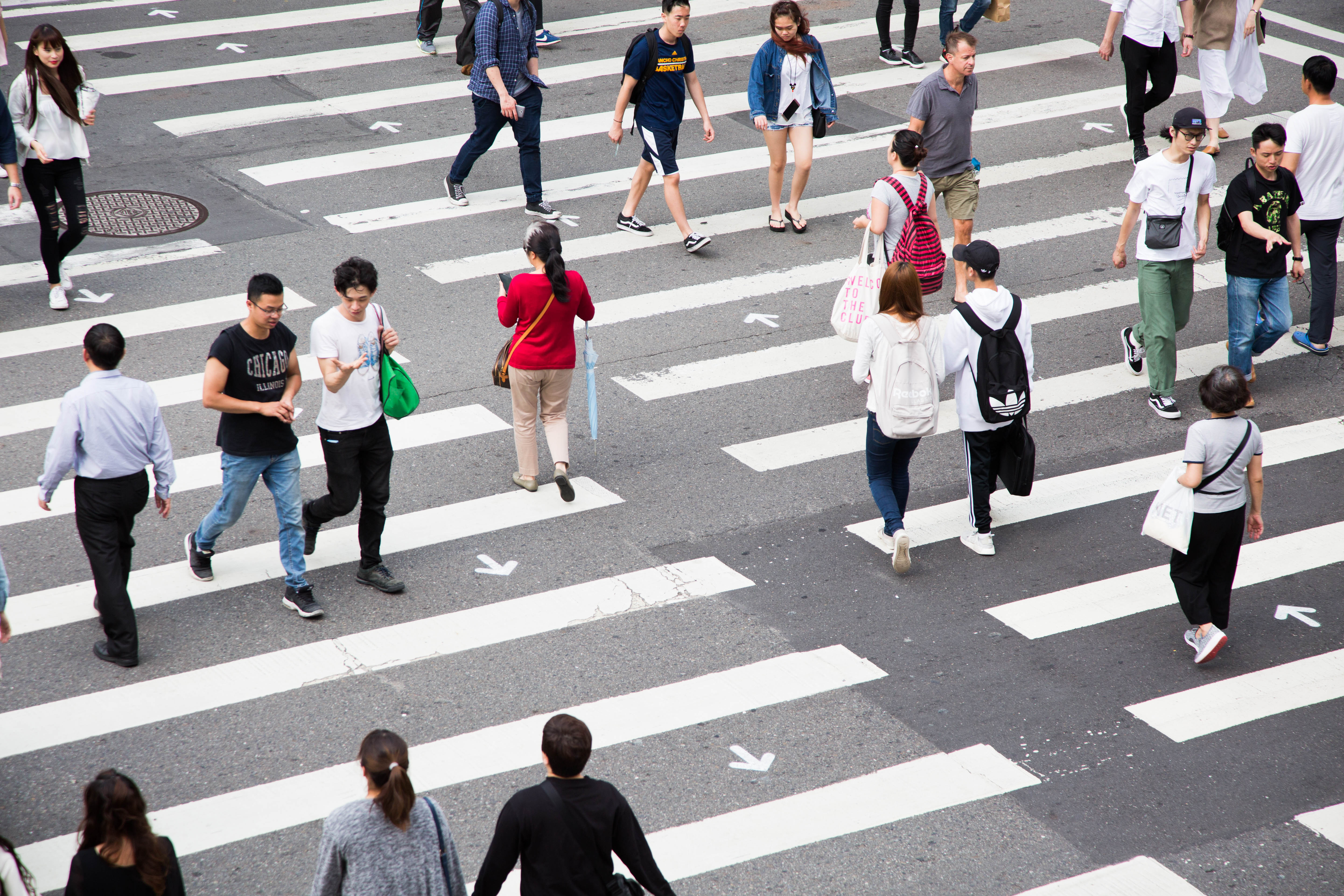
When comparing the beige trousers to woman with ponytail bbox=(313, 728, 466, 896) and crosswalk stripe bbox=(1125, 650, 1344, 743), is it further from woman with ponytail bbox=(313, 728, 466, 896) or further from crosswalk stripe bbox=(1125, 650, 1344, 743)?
woman with ponytail bbox=(313, 728, 466, 896)

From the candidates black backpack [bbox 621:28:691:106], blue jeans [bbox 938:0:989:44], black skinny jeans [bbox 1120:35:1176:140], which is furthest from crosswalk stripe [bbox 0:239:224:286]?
blue jeans [bbox 938:0:989:44]

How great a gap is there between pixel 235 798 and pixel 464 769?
1.00 meters

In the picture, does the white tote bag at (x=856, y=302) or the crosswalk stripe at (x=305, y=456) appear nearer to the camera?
the crosswalk stripe at (x=305, y=456)

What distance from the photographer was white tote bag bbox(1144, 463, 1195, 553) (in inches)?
273

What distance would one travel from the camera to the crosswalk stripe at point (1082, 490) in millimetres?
8359

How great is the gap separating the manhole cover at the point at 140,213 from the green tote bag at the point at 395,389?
536cm

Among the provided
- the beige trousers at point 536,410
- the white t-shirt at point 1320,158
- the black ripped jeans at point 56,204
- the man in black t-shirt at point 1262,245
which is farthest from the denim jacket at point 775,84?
the black ripped jeans at point 56,204

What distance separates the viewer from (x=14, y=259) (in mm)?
11180

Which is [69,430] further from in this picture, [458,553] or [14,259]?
[14,259]

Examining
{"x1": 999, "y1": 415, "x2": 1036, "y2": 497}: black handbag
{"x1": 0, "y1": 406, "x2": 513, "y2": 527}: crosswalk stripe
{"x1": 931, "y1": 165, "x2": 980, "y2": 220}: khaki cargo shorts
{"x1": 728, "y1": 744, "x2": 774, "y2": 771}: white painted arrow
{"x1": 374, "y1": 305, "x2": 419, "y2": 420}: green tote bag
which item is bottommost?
{"x1": 728, "y1": 744, "x2": 774, "y2": 771}: white painted arrow

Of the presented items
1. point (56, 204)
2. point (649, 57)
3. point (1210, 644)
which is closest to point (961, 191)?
point (649, 57)

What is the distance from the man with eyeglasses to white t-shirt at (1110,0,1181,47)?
14.1ft

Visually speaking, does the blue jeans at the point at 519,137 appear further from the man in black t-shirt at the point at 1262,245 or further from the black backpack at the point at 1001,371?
the man in black t-shirt at the point at 1262,245

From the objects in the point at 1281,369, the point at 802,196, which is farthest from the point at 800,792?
the point at 802,196
